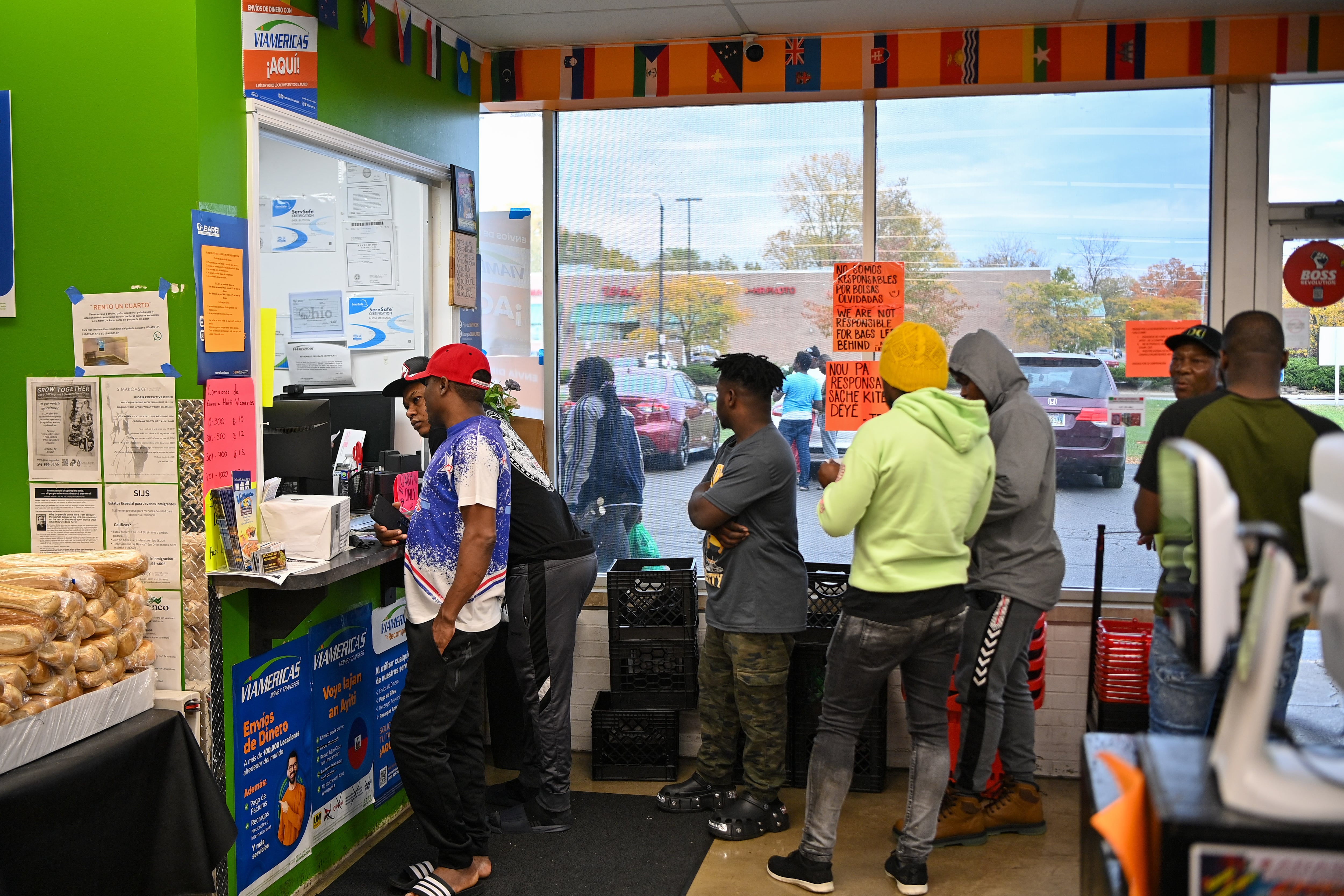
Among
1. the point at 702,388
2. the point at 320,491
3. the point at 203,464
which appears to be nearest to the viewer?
the point at 203,464

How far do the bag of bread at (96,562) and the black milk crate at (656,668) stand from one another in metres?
1.96

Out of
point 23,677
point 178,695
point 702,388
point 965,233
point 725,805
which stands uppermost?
point 965,233

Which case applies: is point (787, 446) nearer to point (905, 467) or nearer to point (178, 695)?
point (905, 467)

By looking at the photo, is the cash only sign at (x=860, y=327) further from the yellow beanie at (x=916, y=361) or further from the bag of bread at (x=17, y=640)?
the bag of bread at (x=17, y=640)

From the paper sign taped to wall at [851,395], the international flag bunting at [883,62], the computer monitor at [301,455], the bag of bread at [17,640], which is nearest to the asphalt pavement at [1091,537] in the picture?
the paper sign taped to wall at [851,395]

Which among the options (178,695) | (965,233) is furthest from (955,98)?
(178,695)

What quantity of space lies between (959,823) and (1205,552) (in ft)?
8.55

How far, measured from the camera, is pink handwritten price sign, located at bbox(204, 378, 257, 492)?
301 cm

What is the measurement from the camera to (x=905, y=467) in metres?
3.07

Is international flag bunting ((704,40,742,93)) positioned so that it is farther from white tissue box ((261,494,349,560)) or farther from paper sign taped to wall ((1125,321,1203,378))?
white tissue box ((261,494,349,560))

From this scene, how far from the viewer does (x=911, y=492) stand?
3.08m

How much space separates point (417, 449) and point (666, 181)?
1639 mm

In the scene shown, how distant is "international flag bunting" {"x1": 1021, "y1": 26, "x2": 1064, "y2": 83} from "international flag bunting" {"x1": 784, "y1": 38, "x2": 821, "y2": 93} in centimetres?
85

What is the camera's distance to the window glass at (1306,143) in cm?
429
